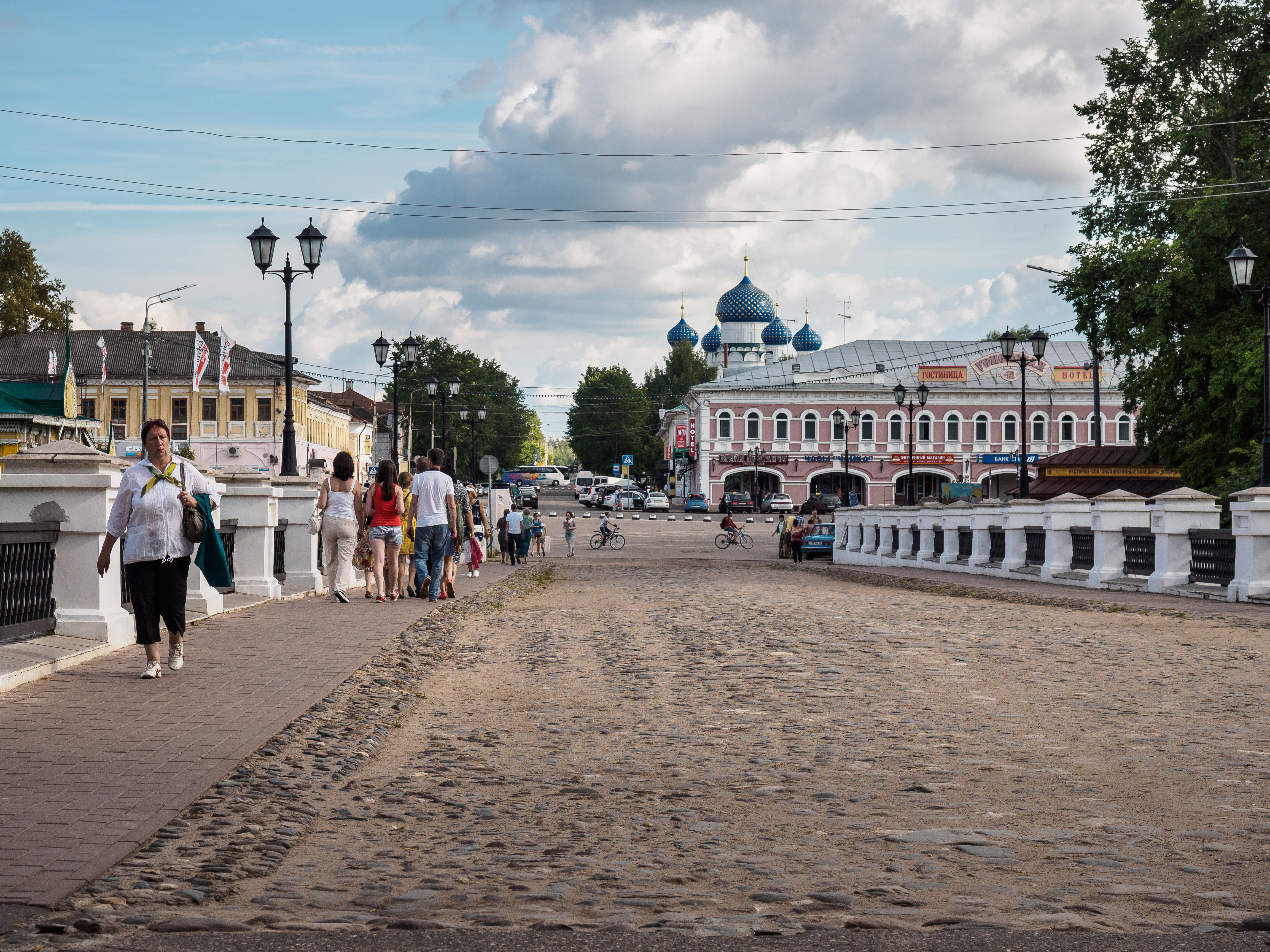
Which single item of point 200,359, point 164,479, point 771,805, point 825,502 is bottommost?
point 771,805

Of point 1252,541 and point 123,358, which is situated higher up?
point 123,358

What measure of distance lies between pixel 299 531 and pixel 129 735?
38.1ft

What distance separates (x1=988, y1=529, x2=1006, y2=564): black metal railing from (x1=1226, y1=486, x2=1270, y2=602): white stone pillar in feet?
32.6

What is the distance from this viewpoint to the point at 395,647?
1225cm

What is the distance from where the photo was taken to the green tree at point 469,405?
111938mm

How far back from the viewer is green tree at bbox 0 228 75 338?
6381 centimetres

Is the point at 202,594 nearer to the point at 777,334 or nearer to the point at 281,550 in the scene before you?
the point at 281,550

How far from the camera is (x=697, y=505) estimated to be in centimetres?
8638

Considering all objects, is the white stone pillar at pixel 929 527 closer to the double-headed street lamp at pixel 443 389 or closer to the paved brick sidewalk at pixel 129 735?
the double-headed street lamp at pixel 443 389

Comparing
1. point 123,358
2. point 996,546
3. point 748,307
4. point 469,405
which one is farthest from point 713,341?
point 996,546

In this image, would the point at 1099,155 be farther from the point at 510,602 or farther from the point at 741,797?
the point at 741,797

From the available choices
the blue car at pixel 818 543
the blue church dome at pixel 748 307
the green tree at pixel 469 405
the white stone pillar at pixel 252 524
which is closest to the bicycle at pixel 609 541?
the blue car at pixel 818 543

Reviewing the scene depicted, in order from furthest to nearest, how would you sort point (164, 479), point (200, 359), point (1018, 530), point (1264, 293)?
point (200, 359) → point (1018, 530) → point (1264, 293) → point (164, 479)

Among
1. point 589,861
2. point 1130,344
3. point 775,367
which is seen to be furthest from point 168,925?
point 775,367
